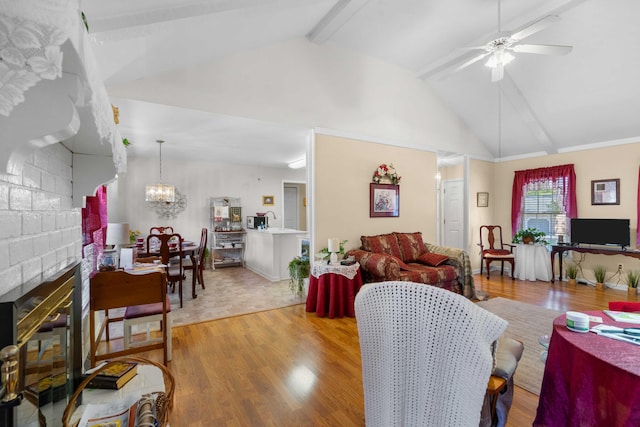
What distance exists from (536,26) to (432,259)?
2.92 metres

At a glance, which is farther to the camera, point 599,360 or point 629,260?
point 629,260

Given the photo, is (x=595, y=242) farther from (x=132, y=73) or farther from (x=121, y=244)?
(x=121, y=244)

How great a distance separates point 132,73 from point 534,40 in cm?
491

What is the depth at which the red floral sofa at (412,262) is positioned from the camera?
370cm

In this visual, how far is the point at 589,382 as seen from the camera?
1.24 m

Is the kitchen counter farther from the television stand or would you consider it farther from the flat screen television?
the flat screen television

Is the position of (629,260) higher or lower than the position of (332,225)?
lower

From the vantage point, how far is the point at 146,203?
6.30 metres

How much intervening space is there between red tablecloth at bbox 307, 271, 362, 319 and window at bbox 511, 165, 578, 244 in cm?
444

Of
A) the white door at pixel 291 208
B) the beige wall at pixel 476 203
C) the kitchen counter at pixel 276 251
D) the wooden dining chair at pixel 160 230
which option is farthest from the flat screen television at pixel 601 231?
the wooden dining chair at pixel 160 230

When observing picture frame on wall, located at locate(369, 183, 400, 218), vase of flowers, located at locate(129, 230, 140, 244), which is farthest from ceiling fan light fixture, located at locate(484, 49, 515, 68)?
vase of flowers, located at locate(129, 230, 140, 244)

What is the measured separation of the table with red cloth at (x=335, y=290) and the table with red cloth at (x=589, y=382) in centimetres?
230

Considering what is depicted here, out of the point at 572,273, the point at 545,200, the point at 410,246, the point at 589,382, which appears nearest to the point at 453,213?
the point at 545,200

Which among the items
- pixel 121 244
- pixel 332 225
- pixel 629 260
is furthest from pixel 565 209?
pixel 121 244
